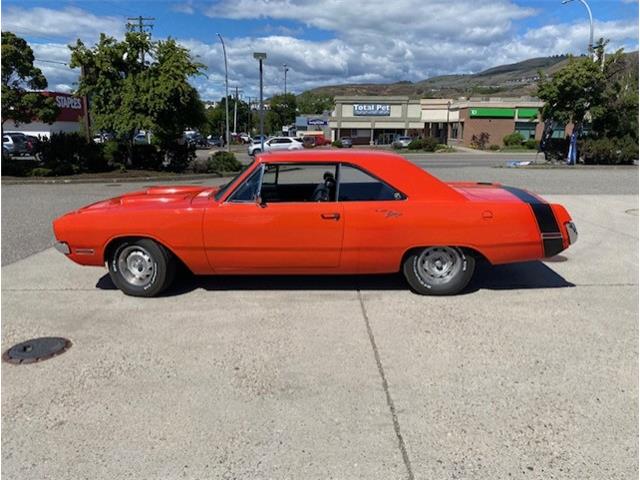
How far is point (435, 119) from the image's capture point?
217 feet

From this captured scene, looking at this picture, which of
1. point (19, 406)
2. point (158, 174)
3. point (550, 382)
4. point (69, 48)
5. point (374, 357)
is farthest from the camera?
point (158, 174)

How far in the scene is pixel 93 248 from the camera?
4973 millimetres

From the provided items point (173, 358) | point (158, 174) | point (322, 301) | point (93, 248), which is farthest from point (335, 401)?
point (158, 174)

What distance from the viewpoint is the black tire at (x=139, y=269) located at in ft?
16.4

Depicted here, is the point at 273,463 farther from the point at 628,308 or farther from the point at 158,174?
the point at 158,174

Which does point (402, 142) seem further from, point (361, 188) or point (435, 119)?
point (361, 188)

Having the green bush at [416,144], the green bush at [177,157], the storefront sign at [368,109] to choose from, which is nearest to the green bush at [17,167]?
the green bush at [177,157]

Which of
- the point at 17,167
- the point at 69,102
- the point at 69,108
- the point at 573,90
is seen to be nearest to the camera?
the point at 17,167

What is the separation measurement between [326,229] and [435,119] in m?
65.0

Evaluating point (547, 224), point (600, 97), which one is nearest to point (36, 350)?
point (547, 224)

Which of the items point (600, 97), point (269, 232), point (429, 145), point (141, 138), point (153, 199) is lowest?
point (269, 232)

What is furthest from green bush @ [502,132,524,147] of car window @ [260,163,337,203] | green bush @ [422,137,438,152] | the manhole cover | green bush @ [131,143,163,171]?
the manhole cover

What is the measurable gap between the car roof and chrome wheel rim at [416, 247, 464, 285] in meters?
0.54

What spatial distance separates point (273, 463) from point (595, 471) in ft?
5.21
